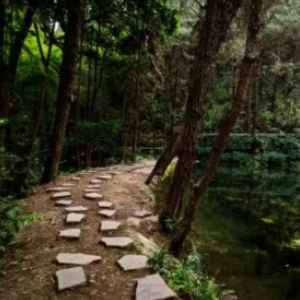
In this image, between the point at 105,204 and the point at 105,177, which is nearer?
the point at 105,204

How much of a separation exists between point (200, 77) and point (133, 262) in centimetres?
261

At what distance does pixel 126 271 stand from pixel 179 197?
1897 mm

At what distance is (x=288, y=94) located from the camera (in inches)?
897

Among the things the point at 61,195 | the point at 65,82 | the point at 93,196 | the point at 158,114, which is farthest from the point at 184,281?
the point at 158,114

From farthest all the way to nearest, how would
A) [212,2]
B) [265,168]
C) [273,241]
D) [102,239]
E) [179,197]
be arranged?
[265,168] < [273,241] < [179,197] < [212,2] < [102,239]

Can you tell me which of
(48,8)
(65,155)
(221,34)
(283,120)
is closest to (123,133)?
(65,155)

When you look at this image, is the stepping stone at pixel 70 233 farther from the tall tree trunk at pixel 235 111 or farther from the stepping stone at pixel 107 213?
the tall tree trunk at pixel 235 111

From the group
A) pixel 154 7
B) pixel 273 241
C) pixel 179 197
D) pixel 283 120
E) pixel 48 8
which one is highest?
pixel 154 7

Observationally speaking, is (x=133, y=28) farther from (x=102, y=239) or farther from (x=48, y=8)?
(x=102, y=239)

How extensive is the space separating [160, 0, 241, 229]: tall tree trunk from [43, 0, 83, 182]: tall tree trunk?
3.14 meters

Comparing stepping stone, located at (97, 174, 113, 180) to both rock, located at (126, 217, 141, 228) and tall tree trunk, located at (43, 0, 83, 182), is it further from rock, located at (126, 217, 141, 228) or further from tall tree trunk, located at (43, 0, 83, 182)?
rock, located at (126, 217, 141, 228)

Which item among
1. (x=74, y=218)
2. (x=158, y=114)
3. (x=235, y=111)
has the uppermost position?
(x=158, y=114)

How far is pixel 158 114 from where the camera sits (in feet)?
55.2

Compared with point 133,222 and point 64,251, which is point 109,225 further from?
point 64,251
